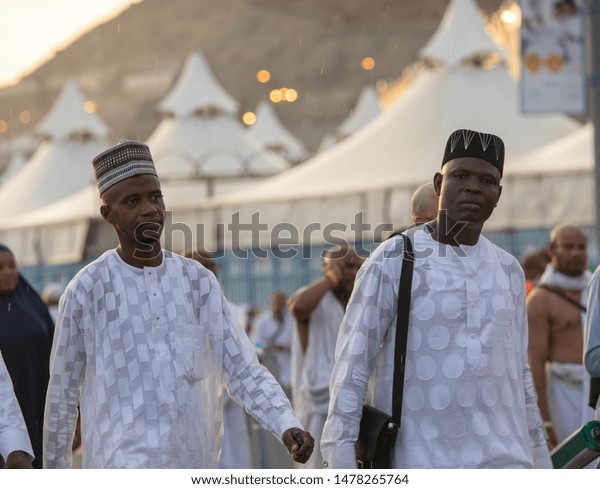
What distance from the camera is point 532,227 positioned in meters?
21.7

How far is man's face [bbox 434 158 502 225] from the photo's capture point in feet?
14.8

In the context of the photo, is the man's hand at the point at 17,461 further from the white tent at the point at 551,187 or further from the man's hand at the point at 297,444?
the white tent at the point at 551,187

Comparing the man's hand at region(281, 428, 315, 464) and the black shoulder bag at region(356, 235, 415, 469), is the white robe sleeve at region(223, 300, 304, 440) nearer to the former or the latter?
the man's hand at region(281, 428, 315, 464)

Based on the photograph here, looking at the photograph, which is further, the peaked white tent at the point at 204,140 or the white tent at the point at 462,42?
the peaked white tent at the point at 204,140

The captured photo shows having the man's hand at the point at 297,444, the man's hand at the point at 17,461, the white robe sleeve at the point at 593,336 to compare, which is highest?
the white robe sleeve at the point at 593,336

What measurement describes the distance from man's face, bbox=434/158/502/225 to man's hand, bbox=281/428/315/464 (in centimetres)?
85

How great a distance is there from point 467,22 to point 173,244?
24.1 feet

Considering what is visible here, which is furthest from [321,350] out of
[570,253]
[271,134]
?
[271,134]

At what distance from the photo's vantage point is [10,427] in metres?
4.45

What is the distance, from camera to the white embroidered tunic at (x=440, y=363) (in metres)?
4.36

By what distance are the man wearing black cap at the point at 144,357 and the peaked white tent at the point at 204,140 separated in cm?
2637

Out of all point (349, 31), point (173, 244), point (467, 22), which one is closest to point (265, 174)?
point (173, 244)

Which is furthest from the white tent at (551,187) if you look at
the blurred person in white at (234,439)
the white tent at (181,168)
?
the blurred person in white at (234,439)

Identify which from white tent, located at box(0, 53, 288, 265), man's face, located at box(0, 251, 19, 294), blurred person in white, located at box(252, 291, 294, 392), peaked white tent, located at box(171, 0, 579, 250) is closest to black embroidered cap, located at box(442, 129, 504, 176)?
man's face, located at box(0, 251, 19, 294)
